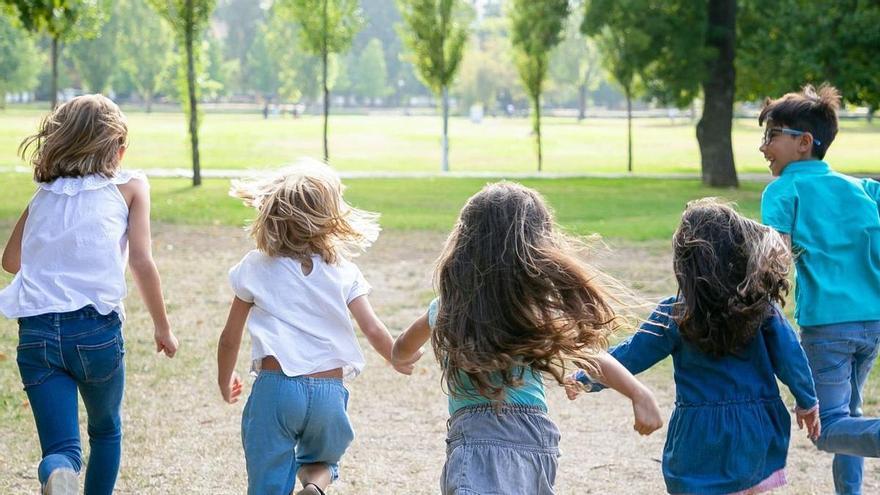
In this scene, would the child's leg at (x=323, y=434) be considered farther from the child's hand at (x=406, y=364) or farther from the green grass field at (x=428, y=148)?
the green grass field at (x=428, y=148)

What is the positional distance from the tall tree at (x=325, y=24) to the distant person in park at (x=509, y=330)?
92.1 feet

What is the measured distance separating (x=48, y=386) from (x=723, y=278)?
2.35m

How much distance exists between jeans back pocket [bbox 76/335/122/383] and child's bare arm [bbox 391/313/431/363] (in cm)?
110

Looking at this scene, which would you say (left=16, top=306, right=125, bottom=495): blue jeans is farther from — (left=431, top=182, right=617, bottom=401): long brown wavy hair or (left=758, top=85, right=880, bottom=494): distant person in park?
(left=758, top=85, right=880, bottom=494): distant person in park

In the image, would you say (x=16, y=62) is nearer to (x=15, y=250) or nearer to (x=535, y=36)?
(x=535, y=36)

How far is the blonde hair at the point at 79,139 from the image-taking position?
424 cm

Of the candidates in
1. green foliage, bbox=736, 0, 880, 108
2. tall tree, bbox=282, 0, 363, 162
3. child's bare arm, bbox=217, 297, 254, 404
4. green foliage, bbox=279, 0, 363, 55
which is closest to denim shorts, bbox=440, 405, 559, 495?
child's bare arm, bbox=217, 297, 254, 404

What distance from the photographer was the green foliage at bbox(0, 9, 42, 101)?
57697 mm

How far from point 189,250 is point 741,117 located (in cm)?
6664

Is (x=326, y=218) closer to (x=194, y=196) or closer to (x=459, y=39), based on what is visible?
(x=194, y=196)

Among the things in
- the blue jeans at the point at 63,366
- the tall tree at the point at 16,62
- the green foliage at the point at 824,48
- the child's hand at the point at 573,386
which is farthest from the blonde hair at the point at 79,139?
the tall tree at the point at 16,62

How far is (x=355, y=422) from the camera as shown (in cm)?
683

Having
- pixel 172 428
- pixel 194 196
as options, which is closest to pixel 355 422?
pixel 172 428

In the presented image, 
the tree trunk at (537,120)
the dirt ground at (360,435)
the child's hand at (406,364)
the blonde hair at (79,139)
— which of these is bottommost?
the dirt ground at (360,435)
